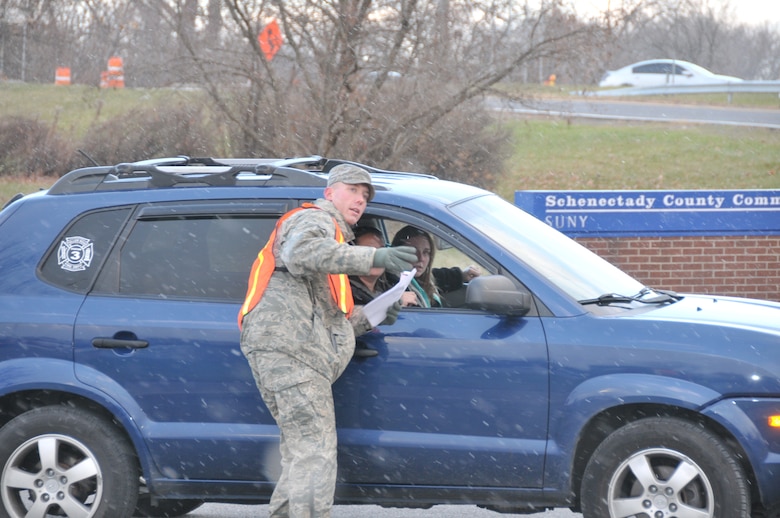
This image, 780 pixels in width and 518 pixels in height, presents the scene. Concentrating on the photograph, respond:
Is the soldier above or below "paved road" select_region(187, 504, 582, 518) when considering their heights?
above

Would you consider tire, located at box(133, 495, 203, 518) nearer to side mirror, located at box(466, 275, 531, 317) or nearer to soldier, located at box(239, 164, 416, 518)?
soldier, located at box(239, 164, 416, 518)

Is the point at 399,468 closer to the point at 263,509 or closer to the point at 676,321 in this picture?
the point at 676,321

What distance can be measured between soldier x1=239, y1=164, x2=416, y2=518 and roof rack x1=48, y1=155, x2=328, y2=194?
467mm

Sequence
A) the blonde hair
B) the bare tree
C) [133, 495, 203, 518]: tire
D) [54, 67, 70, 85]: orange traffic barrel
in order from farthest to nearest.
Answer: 1. [54, 67, 70, 85]: orange traffic barrel
2. the bare tree
3. [133, 495, 203, 518]: tire
4. the blonde hair

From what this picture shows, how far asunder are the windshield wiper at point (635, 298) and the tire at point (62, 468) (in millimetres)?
2224

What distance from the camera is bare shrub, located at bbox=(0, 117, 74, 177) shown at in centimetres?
2177

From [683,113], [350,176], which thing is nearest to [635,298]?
[350,176]

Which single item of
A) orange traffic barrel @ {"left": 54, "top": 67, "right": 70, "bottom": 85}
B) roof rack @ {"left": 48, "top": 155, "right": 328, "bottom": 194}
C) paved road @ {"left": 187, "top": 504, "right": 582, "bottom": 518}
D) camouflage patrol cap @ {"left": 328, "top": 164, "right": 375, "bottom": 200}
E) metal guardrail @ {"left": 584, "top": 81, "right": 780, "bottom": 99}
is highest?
metal guardrail @ {"left": 584, "top": 81, "right": 780, "bottom": 99}

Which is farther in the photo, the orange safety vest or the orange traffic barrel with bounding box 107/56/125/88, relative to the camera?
the orange traffic barrel with bounding box 107/56/125/88

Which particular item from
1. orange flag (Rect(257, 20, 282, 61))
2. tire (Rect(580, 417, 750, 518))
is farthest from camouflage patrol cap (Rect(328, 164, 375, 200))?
orange flag (Rect(257, 20, 282, 61))

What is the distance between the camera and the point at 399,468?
4.69 m

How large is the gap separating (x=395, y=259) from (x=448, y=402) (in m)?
0.76

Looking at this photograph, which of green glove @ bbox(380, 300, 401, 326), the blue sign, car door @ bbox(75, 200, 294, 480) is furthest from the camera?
the blue sign

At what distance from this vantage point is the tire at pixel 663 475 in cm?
437
